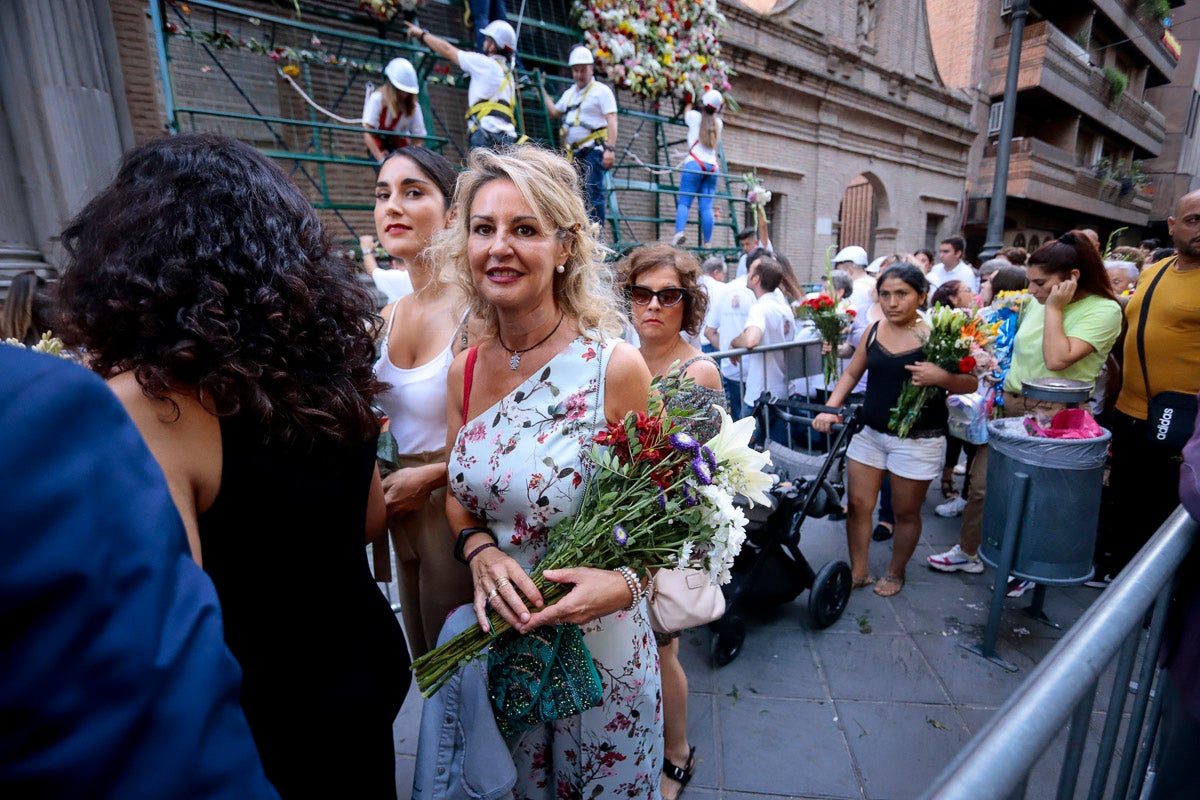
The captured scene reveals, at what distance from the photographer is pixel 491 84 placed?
6.09 m

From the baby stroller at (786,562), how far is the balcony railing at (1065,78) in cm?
2248

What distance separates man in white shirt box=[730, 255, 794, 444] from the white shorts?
1362 millimetres

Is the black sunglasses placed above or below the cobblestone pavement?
above

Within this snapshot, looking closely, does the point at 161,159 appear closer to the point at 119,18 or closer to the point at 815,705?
the point at 815,705

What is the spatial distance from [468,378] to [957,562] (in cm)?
402

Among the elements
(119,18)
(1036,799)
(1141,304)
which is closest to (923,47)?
(1141,304)

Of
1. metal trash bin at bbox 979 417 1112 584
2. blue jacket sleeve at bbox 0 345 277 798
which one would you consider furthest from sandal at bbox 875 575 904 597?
blue jacket sleeve at bbox 0 345 277 798

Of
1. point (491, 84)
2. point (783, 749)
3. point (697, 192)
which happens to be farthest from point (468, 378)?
point (697, 192)

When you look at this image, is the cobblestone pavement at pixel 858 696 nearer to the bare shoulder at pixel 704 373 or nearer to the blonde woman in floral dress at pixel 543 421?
the blonde woman in floral dress at pixel 543 421

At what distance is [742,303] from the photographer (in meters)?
6.04

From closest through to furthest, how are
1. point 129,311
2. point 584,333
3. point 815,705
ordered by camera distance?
point 129,311, point 584,333, point 815,705

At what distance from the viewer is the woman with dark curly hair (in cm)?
107

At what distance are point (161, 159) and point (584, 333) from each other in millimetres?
1068

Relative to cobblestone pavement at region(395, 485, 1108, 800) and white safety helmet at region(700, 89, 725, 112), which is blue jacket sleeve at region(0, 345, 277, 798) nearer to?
cobblestone pavement at region(395, 485, 1108, 800)
